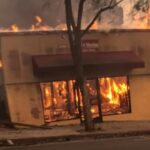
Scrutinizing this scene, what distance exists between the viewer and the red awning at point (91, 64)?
771 inches

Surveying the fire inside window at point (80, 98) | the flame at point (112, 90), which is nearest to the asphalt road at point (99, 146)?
the fire inside window at point (80, 98)

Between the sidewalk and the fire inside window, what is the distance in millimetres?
585

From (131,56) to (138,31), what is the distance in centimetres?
131

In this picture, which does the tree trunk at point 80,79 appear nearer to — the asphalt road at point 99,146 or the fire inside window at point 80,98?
the fire inside window at point 80,98

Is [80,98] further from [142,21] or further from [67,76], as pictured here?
[142,21]

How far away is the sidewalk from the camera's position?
15.8 m

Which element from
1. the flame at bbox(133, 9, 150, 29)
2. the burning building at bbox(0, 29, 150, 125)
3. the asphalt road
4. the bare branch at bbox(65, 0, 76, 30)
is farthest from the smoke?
the asphalt road

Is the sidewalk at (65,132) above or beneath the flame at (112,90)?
beneath

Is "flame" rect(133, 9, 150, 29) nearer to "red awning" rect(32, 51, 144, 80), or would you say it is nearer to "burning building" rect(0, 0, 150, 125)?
"burning building" rect(0, 0, 150, 125)

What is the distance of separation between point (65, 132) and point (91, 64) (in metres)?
3.76

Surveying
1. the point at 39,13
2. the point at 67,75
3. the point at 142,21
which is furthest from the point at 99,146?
the point at 39,13

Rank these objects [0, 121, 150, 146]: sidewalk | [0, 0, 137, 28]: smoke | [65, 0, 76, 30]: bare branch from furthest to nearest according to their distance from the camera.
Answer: [0, 0, 137, 28]: smoke
[65, 0, 76, 30]: bare branch
[0, 121, 150, 146]: sidewalk

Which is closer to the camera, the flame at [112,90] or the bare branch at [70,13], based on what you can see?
the bare branch at [70,13]

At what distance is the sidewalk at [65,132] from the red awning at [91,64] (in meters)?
2.02
